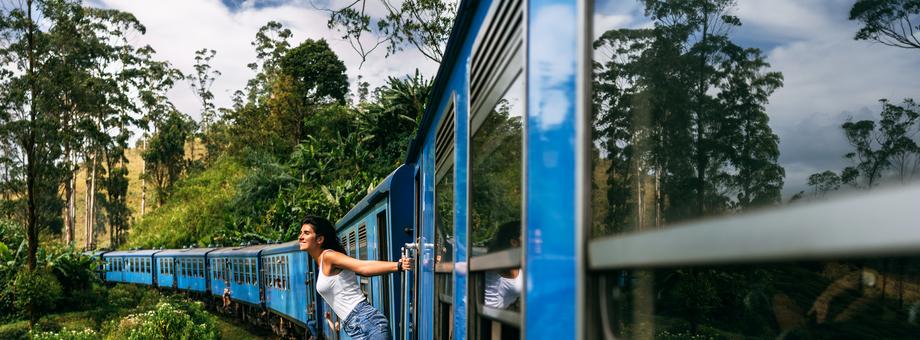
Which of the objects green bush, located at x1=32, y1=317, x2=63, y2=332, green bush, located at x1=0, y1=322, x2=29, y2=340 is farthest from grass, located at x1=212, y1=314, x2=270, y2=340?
green bush, located at x1=0, y1=322, x2=29, y2=340

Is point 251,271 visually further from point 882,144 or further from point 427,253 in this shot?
point 882,144

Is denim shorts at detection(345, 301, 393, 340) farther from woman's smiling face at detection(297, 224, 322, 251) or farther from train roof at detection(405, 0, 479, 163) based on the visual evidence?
train roof at detection(405, 0, 479, 163)

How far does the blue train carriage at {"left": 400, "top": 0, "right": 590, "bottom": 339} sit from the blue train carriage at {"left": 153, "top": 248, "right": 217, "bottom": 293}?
23.3m

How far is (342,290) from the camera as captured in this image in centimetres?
472

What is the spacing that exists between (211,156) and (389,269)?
5735 cm

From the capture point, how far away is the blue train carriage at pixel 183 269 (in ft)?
85.1

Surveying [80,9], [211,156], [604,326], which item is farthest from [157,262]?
[604,326]

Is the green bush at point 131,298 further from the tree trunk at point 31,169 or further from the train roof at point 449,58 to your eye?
the train roof at point 449,58

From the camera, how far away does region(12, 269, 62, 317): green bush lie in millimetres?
20922

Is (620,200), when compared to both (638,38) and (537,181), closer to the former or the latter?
(638,38)

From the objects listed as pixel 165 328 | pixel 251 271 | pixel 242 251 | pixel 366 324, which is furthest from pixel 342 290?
pixel 242 251

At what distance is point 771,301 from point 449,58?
262 centimetres

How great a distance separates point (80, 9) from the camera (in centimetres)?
3362

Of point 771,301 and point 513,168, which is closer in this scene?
point 771,301
